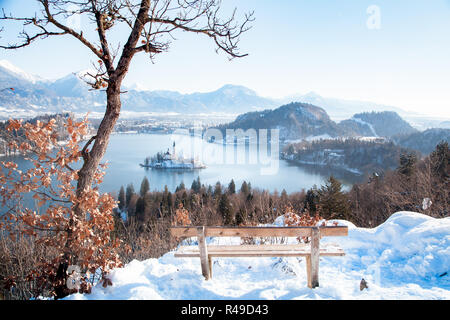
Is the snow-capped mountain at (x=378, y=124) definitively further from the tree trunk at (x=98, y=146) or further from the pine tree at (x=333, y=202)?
the tree trunk at (x=98, y=146)

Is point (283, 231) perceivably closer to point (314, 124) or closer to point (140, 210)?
point (140, 210)

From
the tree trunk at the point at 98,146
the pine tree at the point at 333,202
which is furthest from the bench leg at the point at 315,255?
the pine tree at the point at 333,202

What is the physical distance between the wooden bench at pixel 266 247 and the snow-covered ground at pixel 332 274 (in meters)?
0.22

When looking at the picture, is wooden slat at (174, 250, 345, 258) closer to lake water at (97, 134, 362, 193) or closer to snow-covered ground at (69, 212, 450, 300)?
snow-covered ground at (69, 212, 450, 300)

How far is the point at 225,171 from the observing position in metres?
66.8

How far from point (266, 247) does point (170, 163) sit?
74.3 metres

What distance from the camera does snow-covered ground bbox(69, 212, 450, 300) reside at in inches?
110

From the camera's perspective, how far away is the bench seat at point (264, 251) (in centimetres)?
304

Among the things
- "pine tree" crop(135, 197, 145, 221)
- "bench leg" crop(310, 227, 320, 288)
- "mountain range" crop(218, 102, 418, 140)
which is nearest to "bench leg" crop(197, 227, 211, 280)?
"bench leg" crop(310, 227, 320, 288)

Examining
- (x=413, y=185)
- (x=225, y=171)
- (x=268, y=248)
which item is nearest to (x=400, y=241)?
(x=268, y=248)

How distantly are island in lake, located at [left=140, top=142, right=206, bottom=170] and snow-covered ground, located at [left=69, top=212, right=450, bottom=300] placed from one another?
6866cm

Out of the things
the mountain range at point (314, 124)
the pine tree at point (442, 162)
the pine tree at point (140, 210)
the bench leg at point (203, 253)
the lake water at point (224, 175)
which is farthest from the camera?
the mountain range at point (314, 124)

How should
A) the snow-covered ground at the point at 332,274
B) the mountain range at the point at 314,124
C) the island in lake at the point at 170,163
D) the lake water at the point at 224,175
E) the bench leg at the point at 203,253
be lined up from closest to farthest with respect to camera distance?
the snow-covered ground at the point at 332,274 → the bench leg at the point at 203,253 → the lake water at the point at 224,175 → the island in lake at the point at 170,163 → the mountain range at the point at 314,124

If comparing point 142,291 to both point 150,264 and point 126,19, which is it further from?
point 126,19
